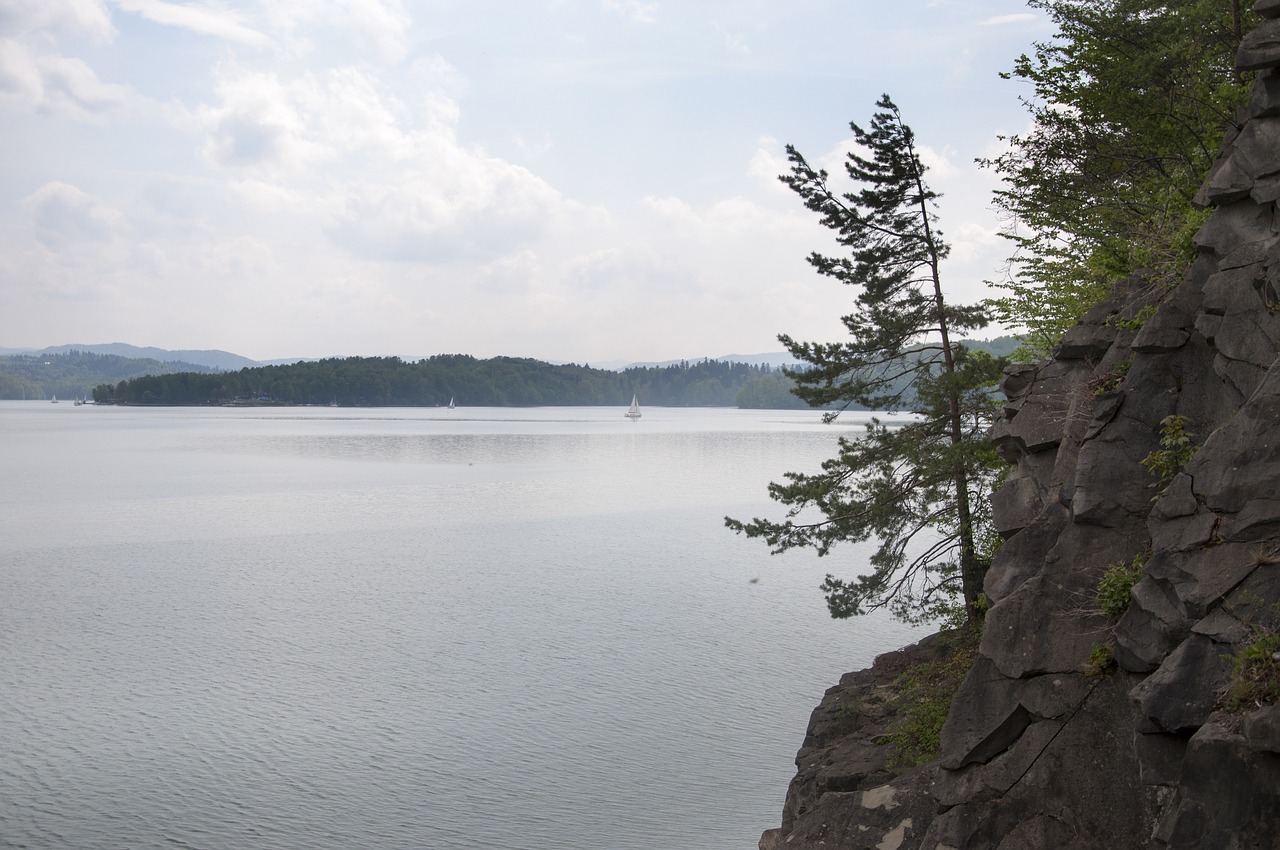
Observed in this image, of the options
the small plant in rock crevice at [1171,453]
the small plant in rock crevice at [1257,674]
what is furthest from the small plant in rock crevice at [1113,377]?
the small plant in rock crevice at [1257,674]

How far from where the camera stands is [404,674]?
26688 millimetres

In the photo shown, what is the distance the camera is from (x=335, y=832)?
1812 cm

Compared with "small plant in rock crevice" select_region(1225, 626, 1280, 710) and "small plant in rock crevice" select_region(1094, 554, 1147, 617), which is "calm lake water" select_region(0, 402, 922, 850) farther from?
"small plant in rock crevice" select_region(1225, 626, 1280, 710)

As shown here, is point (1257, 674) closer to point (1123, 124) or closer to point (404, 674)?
point (1123, 124)

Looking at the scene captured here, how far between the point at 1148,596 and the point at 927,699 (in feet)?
22.7

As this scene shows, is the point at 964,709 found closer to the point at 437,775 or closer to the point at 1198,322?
the point at 1198,322

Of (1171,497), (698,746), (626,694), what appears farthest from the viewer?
(626,694)

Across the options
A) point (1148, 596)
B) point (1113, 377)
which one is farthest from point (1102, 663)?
point (1113, 377)

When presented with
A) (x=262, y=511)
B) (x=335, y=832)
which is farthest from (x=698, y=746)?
(x=262, y=511)

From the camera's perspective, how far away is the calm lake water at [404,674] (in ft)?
62.3

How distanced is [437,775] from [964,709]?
1215 cm

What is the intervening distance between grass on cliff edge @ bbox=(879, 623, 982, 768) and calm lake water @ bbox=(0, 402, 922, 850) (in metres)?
3.67

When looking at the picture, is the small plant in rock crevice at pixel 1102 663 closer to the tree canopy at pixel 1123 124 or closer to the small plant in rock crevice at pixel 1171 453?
the small plant in rock crevice at pixel 1171 453

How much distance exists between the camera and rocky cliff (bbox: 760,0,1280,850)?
887 centimetres
